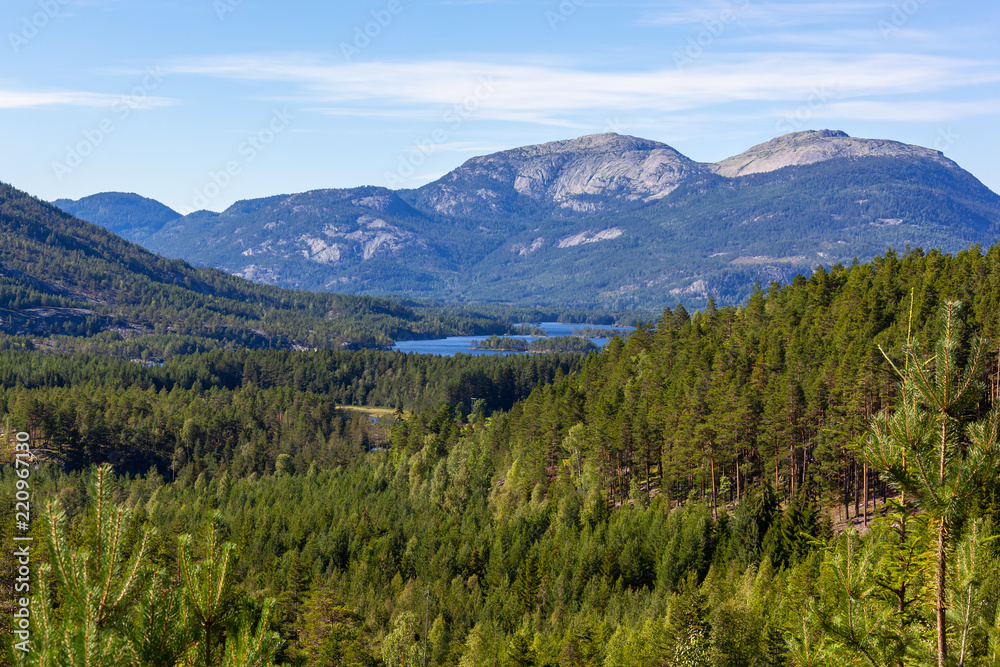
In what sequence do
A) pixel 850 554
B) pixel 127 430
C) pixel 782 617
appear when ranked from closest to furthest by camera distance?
pixel 850 554 → pixel 782 617 → pixel 127 430

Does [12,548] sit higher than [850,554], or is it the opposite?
[850,554]

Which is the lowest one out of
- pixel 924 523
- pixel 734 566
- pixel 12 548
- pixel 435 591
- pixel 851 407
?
pixel 435 591

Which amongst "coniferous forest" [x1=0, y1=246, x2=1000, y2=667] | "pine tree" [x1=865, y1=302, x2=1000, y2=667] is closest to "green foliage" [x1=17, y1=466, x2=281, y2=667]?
"coniferous forest" [x1=0, y1=246, x2=1000, y2=667]

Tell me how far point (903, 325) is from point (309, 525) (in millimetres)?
69395

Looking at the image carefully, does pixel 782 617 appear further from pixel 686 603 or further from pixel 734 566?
pixel 734 566

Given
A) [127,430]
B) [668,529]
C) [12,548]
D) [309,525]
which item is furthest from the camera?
[127,430]

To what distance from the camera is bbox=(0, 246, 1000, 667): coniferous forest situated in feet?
42.4

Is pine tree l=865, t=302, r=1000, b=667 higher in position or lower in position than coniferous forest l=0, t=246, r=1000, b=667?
higher

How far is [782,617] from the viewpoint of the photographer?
4434 centimetres

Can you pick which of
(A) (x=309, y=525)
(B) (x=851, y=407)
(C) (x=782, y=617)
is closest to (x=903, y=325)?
(B) (x=851, y=407)

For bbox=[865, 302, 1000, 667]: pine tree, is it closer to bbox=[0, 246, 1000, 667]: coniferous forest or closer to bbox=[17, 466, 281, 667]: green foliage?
bbox=[0, 246, 1000, 667]: coniferous forest

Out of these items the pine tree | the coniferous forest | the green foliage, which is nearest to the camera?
the green foliage

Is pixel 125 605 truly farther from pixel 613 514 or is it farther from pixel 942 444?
pixel 613 514

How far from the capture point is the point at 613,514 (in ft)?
284
